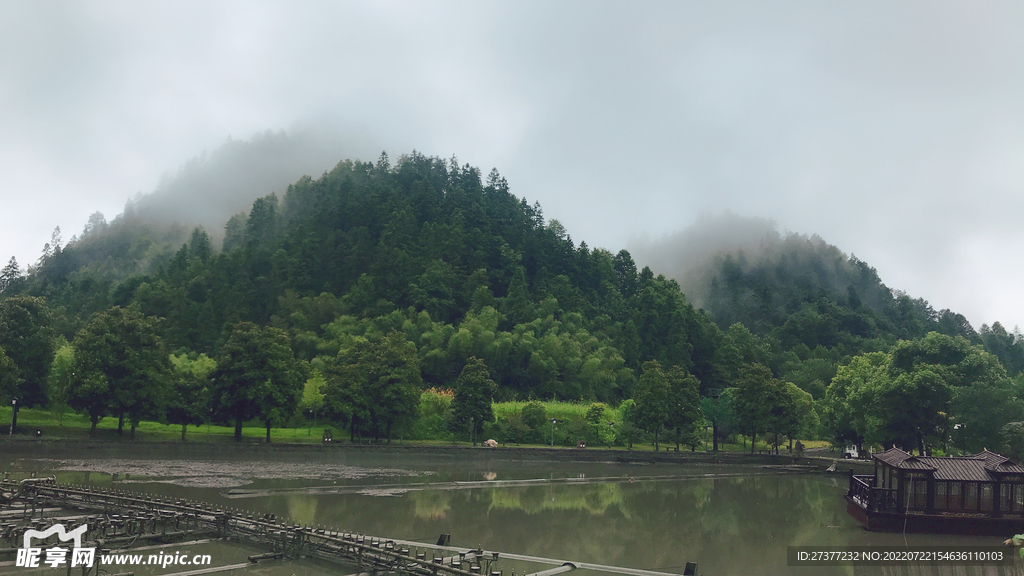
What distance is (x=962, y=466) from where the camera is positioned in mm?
25469

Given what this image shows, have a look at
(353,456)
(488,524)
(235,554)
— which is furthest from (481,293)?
(235,554)

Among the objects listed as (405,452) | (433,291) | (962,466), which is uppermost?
(433,291)

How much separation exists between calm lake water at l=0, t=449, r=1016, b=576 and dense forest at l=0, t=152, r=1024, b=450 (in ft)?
24.0

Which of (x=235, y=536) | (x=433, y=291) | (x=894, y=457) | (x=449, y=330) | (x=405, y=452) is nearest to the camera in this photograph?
(x=235, y=536)

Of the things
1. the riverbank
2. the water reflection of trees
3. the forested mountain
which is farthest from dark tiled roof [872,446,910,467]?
the forested mountain

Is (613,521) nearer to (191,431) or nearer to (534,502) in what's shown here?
(534,502)

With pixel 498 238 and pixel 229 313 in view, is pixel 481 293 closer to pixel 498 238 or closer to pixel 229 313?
pixel 498 238

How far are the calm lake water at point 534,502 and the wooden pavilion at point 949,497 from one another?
0.63m

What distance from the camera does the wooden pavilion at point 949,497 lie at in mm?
24422

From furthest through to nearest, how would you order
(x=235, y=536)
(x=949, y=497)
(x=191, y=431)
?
(x=191, y=431), (x=949, y=497), (x=235, y=536)

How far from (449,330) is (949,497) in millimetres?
60193

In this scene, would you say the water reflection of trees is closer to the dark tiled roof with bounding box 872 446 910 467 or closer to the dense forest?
the dark tiled roof with bounding box 872 446 910 467

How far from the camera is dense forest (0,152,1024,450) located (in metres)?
46.3

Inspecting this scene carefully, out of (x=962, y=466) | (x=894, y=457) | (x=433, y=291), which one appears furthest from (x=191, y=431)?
(x=962, y=466)
